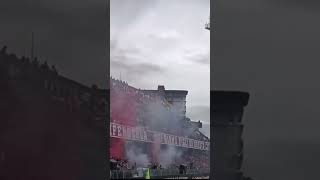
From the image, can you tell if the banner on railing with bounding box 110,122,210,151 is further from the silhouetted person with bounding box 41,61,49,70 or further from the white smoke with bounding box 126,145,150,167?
the silhouetted person with bounding box 41,61,49,70

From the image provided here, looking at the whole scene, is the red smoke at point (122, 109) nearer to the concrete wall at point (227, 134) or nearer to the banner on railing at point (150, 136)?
the banner on railing at point (150, 136)

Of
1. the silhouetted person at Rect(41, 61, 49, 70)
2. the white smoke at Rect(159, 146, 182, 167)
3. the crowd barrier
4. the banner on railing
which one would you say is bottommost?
the crowd barrier

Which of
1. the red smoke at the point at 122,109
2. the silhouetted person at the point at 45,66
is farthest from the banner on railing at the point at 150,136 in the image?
the silhouetted person at the point at 45,66

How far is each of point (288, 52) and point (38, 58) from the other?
1.89 m

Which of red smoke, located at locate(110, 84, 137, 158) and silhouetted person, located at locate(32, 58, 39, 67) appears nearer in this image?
silhouetted person, located at locate(32, 58, 39, 67)

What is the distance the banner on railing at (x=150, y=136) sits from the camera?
1297 cm

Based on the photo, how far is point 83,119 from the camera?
12.8 feet

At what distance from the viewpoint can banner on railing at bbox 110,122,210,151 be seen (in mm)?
12969

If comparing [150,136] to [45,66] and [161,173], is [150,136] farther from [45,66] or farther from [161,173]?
[45,66]

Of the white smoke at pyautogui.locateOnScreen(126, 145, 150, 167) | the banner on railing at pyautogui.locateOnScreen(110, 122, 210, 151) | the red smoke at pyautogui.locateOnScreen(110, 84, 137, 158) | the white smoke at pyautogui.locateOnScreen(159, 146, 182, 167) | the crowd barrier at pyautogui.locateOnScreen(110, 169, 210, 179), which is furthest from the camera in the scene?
the white smoke at pyautogui.locateOnScreen(159, 146, 182, 167)

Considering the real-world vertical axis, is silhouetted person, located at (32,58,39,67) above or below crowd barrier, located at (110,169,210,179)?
above

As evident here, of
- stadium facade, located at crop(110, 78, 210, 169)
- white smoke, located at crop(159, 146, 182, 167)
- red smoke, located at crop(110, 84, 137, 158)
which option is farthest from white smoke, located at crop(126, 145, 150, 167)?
white smoke, located at crop(159, 146, 182, 167)

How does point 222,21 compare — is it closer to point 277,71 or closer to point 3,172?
point 277,71

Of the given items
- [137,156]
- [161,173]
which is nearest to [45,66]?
[137,156]
